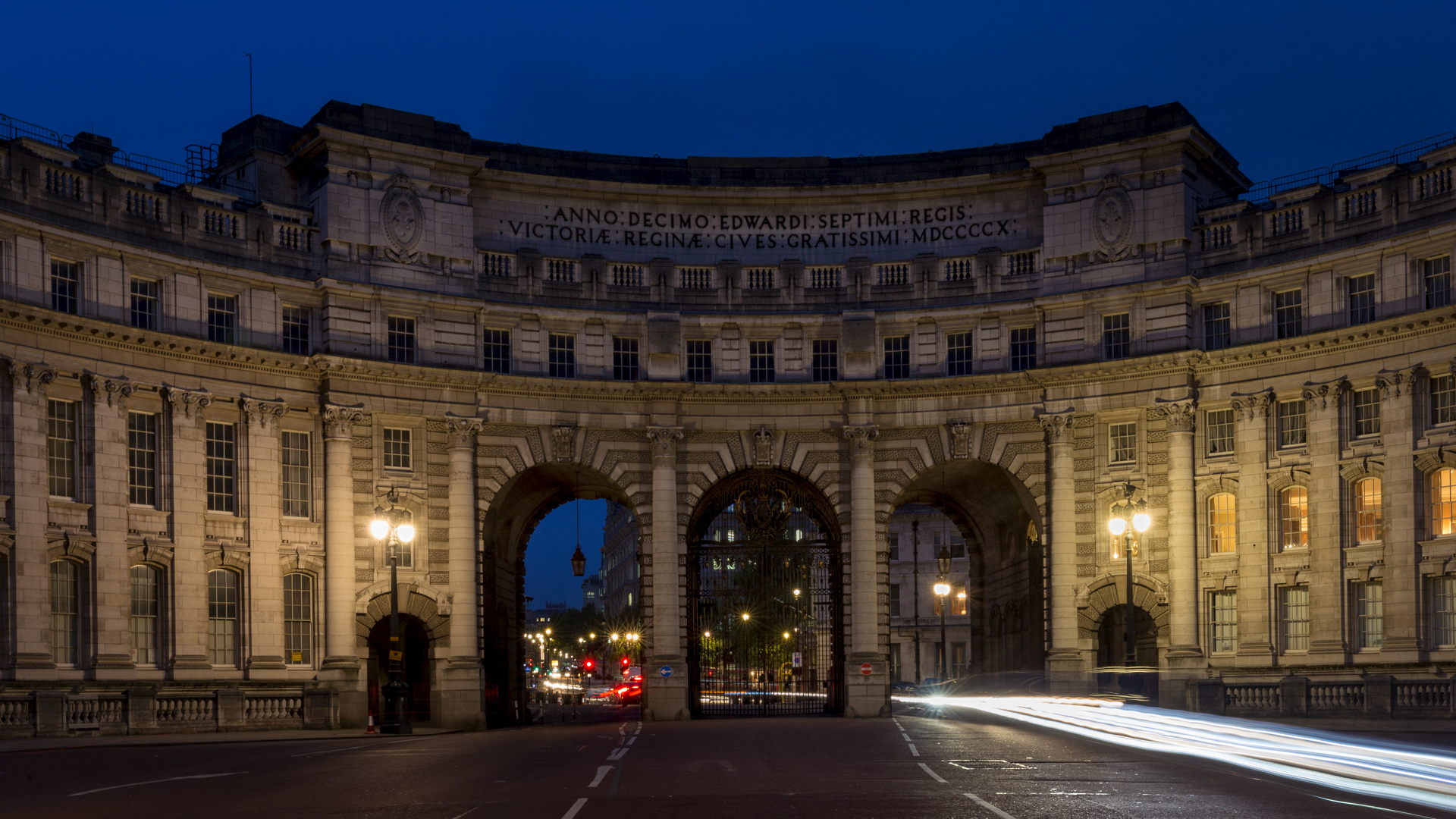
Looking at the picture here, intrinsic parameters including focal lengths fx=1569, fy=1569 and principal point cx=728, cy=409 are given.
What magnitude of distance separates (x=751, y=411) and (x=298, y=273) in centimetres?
1635

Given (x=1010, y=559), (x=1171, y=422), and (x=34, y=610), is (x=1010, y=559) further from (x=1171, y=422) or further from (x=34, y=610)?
(x=34, y=610)

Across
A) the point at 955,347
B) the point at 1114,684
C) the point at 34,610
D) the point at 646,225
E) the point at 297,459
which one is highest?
the point at 646,225

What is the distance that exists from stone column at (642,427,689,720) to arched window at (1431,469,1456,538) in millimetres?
24365

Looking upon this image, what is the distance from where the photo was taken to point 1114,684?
50.2m

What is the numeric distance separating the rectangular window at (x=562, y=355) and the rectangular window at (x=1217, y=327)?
2167 cm

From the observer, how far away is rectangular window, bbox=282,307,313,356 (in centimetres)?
5144

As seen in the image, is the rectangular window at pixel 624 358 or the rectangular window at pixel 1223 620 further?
the rectangular window at pixel 624 358

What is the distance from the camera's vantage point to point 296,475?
50812 mm

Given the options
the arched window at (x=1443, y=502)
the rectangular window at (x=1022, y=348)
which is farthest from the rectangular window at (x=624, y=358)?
the arched window at (x=1443, y=502)

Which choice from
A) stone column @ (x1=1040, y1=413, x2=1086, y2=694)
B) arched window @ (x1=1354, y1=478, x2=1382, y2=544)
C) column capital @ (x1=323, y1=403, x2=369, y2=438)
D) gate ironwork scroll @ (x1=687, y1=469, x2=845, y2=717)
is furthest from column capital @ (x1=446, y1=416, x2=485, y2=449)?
arched window @ (x1=1354, y1=478, x2=1382, y2=544)

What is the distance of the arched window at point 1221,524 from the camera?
5178 cm

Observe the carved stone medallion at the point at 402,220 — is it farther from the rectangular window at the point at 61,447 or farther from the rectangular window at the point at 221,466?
the rectangular window at the point at 61,447

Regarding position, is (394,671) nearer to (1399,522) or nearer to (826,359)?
(826,359)

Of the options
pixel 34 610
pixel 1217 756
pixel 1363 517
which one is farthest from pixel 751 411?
pixel 1217 756
